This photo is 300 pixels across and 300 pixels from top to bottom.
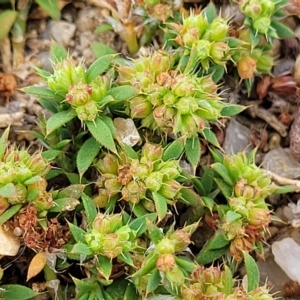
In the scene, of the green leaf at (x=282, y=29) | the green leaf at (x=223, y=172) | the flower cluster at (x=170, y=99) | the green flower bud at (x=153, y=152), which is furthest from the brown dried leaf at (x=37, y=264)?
the green leaf at (x=282, y=29)

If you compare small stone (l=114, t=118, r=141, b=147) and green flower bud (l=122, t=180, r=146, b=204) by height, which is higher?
small stone (l=114, t=118, r=141, b=147)

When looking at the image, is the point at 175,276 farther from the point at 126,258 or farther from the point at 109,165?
the point at 109,165

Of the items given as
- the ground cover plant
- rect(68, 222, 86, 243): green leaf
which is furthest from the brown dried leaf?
rect(68, 222, 86, 243): green leaf

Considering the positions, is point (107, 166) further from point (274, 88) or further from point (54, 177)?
point (274, 88)

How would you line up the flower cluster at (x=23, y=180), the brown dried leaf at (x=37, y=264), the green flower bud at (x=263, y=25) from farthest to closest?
the green flower bud at (x=263, y=25), the brown dried leaf at (x=37, y=264), the flower cluster at (x=23, y=180)

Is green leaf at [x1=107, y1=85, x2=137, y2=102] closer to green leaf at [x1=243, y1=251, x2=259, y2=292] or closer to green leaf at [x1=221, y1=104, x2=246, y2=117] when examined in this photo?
green leaf at [x1=221, y1=104, x2=246, y2=117]

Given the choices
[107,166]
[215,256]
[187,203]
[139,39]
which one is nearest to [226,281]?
[215,256]

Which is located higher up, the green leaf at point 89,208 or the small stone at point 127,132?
the small stone at point 127,132

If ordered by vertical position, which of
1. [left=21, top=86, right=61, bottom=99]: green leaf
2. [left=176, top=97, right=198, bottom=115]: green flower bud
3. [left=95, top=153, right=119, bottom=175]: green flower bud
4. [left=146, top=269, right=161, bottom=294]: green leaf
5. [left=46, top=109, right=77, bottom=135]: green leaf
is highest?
[left=21, top=86, right=61, bottom=99]: green leaf

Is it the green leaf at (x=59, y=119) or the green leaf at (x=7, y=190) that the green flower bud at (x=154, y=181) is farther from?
the green leaf at (x=7, y=190)
